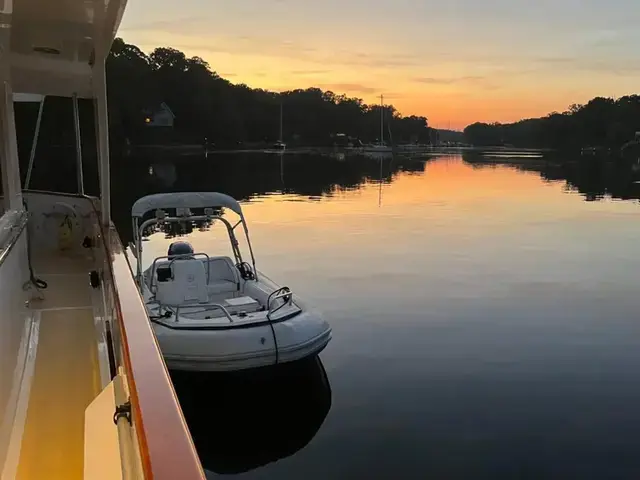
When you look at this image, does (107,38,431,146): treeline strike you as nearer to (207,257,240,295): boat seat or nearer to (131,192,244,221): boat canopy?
(131,192,244,221): boat canopy

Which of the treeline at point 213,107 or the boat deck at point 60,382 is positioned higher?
the treeline at point 213,107

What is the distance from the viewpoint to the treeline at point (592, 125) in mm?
100062

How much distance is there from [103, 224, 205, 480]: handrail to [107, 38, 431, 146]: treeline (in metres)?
Answer: 40.3

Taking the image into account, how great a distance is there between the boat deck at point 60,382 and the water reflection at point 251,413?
1.93 m

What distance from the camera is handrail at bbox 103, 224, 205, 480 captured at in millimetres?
1294

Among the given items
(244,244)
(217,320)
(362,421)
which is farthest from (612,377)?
(244,244)

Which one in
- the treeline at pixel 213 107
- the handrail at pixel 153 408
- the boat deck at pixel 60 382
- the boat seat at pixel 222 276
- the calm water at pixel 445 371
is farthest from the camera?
the treeline at pixel 213 107

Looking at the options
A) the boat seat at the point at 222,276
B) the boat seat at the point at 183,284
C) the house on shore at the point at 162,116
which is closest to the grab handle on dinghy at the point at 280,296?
the boat seat at the point at 183,284

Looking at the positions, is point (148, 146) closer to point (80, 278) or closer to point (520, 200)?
point (520, 200)

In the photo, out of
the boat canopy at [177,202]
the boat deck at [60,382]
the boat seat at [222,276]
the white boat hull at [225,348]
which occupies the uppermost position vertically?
the boat canopy at [177,202]

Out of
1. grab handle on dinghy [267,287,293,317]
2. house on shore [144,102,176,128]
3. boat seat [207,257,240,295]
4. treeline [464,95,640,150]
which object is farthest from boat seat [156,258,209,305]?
treeline [464,95,640,150]

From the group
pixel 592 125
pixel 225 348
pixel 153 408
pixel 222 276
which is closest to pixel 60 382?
pixel 153 408

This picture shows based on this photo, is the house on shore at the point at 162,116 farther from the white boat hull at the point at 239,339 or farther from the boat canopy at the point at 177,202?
the white boat hull at the point at 239,339

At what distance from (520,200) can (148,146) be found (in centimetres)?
5002
